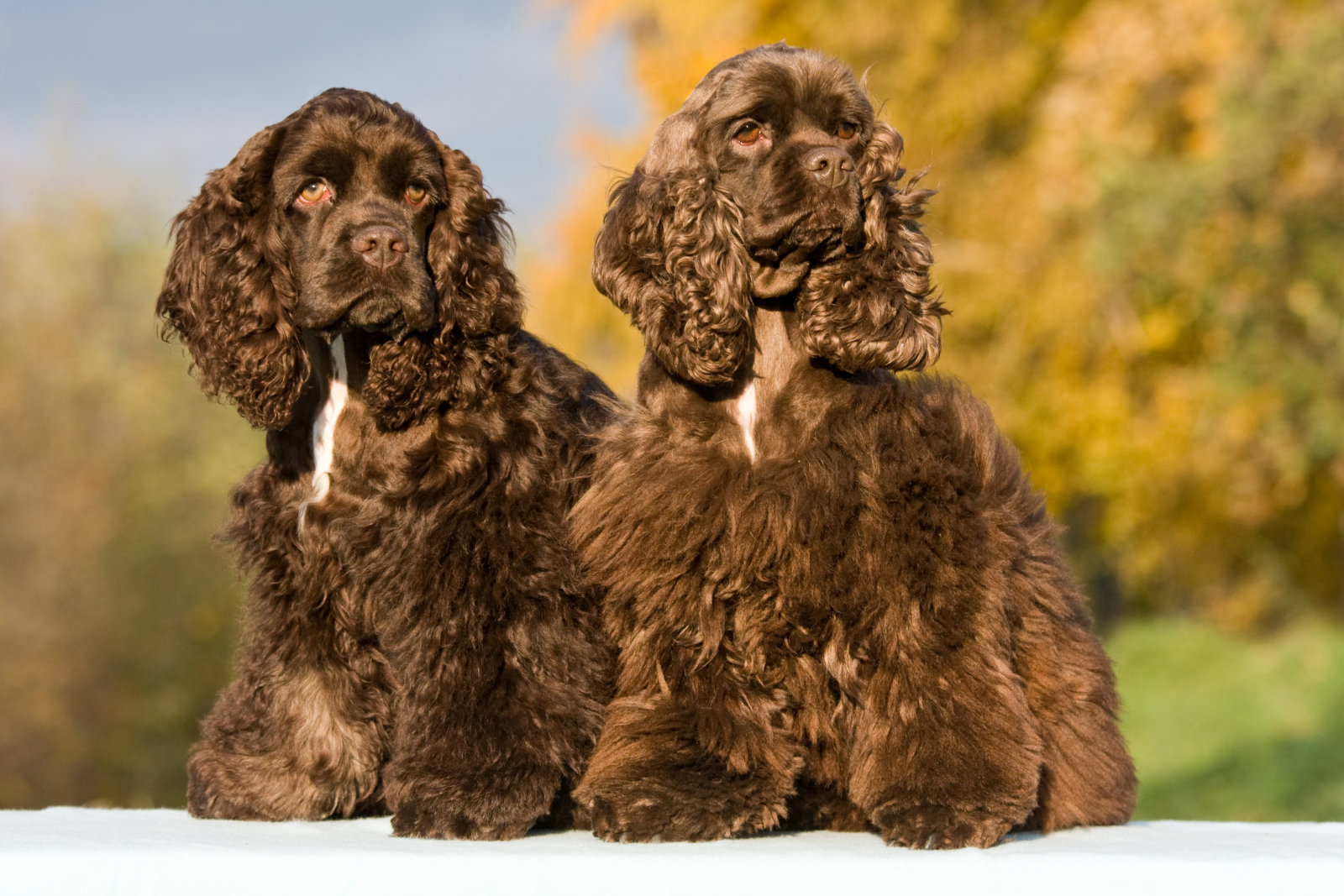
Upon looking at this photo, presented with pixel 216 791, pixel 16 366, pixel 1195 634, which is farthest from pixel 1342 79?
pixel 16 366

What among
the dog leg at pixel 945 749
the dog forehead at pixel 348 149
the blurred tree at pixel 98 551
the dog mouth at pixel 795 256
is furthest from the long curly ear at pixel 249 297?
the blurred tree at pixel 98 551

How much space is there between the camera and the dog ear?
129 inches

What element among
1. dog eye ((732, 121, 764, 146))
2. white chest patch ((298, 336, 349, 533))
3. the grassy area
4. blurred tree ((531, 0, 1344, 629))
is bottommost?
white chest patch ((298, 336, 349, 533))

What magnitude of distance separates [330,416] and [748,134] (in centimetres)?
131

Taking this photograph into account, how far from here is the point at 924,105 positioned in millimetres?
13594

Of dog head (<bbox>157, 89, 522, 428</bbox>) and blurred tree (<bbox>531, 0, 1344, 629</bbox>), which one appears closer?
dog head (<bbox>157, 89, 522, 428</bbox>)

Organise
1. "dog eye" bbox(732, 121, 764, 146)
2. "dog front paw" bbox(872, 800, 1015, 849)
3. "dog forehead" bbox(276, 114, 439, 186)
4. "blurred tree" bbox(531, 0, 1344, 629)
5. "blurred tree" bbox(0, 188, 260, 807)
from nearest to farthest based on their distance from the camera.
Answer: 1. "dog front paw" bbox(872, 800, 1015, 849)
2. "dog eye" bbox(732, 121, 764, 146)
3. "dog forehead" bbox(276, 114, 439, 186)
4. "blurred tree" bbox(531, 0, 1344, 629)
5. "blurred tree" bbox(0, 188, 260, 807)

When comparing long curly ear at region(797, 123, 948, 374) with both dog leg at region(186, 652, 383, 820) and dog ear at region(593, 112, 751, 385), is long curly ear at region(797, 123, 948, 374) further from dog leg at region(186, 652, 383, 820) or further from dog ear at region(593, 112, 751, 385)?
dog leg at region(186, 652, 383, 820)

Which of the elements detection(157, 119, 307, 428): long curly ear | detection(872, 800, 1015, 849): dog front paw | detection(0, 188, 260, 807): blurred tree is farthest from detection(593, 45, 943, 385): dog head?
detection(0, 188, 260, 807): blurred tree

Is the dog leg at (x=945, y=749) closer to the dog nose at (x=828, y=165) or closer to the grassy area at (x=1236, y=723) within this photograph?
the dog nose at (x=828, y=165)

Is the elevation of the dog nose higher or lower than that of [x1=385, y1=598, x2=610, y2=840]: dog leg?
higher

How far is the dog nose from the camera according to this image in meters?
3.22

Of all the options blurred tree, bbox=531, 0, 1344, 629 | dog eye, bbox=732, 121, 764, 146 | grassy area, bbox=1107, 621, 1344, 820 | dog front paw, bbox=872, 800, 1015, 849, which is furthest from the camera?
grassy area, bbox=1107, 621, 1344, 820

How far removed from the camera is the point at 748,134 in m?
3.36
